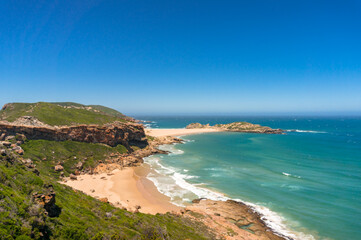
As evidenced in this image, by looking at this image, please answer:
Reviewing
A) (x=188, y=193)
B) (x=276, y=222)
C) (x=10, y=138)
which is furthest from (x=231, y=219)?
(x=10, y=138)

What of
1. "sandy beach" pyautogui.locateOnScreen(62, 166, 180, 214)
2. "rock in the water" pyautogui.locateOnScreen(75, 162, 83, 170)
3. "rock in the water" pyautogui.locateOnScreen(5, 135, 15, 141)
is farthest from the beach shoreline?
"rock in the water" pyautogui.locateOnScreen(5, 135, 15, 141)

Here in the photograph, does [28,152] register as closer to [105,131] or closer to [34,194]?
[105,131]

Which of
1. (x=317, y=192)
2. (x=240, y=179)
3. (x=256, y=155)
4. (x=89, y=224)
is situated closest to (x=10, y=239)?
(x=89, y=224)

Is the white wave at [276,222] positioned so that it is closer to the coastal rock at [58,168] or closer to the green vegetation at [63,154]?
the coastal rock at [58,168]

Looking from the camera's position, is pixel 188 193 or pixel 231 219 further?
pixel 188 193

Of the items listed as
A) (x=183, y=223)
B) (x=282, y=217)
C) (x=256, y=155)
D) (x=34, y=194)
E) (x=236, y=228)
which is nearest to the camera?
(x=34, y=194)

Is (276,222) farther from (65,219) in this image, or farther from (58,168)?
(58,168)
